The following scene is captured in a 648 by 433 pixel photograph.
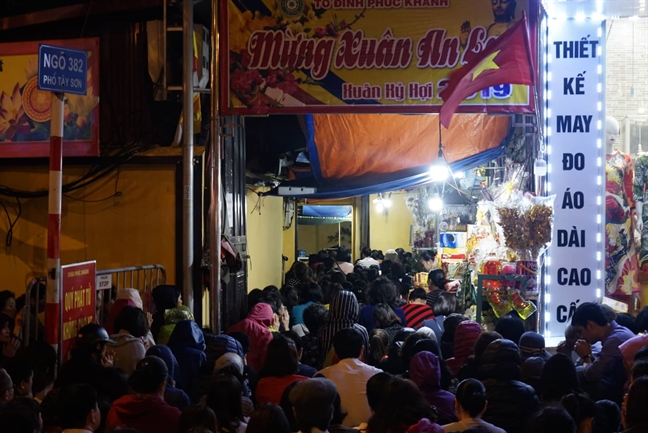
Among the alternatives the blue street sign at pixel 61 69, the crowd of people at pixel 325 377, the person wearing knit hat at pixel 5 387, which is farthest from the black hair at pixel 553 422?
the blue street sign at pixel 61 69

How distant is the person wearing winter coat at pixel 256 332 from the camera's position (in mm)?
8090

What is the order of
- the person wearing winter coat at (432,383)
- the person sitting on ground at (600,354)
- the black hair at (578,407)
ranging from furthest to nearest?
1. the person sitting on ground at (600,354)
2. the person wearing winter coat at (432,383)
3. the black hair at (578,407)

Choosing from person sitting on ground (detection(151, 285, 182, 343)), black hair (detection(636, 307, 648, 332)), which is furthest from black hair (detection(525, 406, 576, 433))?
person sitting on ground (detection(151, 285, 182, 343))

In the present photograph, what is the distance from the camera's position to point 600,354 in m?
6.78

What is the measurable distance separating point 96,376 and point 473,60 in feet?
17.5

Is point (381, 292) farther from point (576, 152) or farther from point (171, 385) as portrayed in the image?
point (171, 385)

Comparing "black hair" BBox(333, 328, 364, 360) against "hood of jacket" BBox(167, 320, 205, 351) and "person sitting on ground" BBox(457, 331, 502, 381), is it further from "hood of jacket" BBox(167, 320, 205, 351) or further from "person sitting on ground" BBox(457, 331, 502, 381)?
"hood of jacket" BBox(167, 320, 205, 351)

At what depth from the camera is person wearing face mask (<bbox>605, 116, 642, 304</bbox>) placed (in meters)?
11.9

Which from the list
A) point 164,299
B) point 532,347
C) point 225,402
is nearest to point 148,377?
point 225,402

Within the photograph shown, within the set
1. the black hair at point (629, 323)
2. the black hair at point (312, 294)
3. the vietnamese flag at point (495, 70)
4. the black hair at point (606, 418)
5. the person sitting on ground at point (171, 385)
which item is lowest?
the black hair at point (606, 418)

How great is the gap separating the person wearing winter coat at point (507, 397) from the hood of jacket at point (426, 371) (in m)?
0.35

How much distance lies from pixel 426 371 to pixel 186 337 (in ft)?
7.57

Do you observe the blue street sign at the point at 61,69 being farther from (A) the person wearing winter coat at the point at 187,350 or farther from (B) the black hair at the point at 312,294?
(B) the black hair at the point at 312,294

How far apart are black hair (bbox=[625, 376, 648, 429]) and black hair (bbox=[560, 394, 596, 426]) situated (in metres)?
0.40
